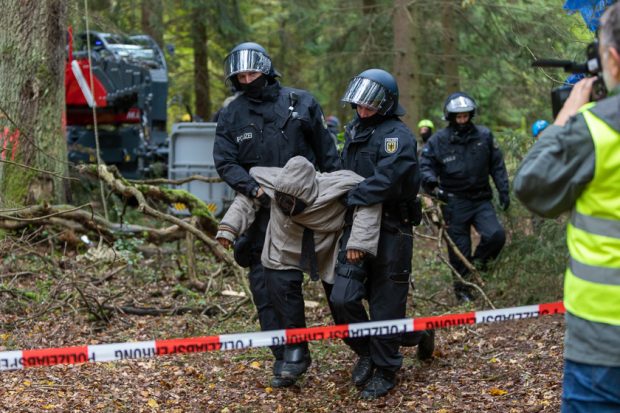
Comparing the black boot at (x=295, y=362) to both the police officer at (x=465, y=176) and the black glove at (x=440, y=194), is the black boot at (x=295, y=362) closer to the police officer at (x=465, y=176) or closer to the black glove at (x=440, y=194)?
the police officer at (x=465, y=176)

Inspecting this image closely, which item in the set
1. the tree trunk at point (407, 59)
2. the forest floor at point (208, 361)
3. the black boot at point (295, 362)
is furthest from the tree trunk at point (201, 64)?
the black boot at point (295, 362)

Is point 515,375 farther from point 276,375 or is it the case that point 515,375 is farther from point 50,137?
point 50,137

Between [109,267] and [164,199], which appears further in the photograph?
[164,199]

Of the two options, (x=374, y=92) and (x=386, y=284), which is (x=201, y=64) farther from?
(x=386, y=284)

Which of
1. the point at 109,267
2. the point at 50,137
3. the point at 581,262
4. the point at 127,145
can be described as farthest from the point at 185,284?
the point at 127,145

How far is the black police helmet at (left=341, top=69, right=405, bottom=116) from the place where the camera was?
5668 mm

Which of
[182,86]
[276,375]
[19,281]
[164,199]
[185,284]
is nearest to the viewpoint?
[276,375]

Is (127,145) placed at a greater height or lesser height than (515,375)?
greater

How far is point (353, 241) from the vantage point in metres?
5.45

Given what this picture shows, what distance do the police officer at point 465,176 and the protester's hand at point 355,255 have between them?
337 cm

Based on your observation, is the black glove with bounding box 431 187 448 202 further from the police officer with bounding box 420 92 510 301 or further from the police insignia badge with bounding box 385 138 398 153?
the police insignia badge with bounding box 385 138 398 153

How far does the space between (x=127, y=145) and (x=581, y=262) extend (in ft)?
44.9

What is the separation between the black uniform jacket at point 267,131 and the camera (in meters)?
6.02

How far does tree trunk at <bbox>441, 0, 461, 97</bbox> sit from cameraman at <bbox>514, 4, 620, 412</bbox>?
12.5 metres
